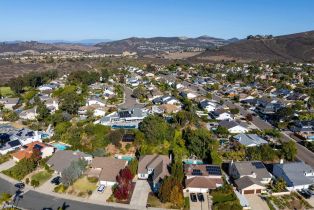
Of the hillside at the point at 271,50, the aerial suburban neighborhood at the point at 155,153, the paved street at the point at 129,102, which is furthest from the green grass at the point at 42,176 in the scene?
the hillside at the point at 271,50

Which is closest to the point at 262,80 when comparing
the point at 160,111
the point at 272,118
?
the point at 272,118

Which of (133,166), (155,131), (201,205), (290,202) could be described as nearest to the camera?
(201,205)

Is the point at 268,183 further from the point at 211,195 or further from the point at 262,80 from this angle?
the point at 262,80

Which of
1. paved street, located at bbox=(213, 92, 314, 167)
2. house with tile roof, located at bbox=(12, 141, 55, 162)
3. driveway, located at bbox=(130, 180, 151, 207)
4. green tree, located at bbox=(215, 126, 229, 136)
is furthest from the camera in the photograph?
green tree, located at bbox=(215, 126, 229, 136)

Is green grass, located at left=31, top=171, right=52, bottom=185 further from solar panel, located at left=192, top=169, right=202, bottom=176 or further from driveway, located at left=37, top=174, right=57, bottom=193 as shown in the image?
solar panel, located at left=192, top=169, right=202, bottom=176

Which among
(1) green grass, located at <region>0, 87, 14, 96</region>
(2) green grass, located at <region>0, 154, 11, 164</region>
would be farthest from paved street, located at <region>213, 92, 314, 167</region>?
(1) green grass, located at <region>0, 87, 14, 96</region>

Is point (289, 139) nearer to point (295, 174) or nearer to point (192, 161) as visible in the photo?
point (295, 174)

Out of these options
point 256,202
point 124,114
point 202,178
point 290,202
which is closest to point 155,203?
point 202,178
